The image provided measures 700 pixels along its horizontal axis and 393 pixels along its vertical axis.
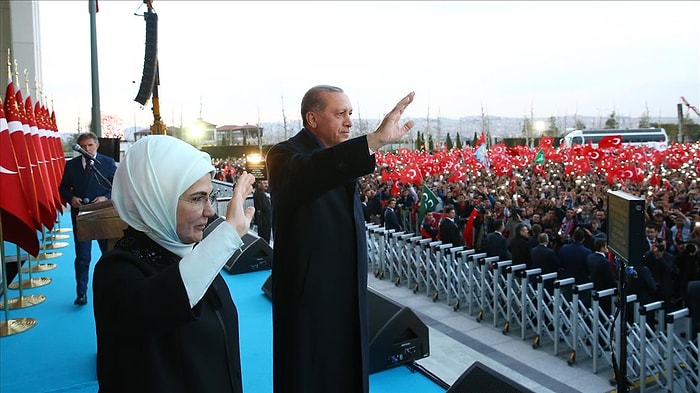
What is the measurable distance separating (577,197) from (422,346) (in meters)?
13.3

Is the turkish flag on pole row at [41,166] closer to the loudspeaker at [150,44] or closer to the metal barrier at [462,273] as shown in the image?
the loudspeaker at [150,44]

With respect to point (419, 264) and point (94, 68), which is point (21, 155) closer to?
point (419, 264)

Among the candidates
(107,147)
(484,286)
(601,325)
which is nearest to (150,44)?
(107,147)

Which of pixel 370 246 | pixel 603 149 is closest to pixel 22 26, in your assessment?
pixel 370 246

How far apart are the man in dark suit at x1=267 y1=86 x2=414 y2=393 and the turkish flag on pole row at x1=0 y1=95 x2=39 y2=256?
4817 mm

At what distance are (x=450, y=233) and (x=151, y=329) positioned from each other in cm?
980

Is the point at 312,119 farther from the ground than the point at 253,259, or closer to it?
farther from the ground

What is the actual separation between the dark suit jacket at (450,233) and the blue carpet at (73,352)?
4949 mm

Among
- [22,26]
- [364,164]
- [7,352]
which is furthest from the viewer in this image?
[22,26]

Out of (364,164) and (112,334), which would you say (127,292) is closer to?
(112,334)

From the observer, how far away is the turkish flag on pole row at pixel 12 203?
5660mm

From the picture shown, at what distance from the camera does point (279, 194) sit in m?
2.08

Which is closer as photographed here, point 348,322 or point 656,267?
point 348,322

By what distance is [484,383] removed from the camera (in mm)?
3242
